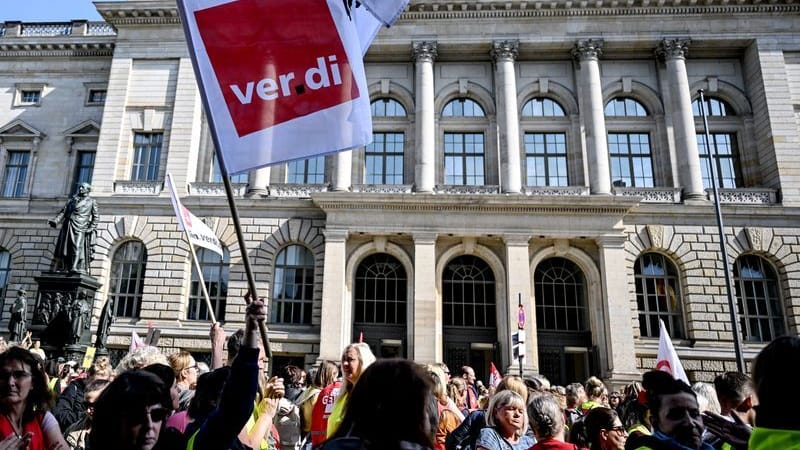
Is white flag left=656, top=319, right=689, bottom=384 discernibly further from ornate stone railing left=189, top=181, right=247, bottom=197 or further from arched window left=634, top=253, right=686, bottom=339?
ornate stone railing left=189, top=181, right=247, bottom=197

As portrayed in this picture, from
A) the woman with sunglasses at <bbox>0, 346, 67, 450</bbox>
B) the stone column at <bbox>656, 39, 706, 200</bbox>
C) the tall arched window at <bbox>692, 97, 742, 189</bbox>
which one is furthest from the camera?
the tall arched window at <bbox>692, 97, 742, 189</bbox>

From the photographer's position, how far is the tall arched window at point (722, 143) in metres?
24.3

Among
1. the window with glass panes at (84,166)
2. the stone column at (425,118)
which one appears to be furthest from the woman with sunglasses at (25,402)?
the window with glass panes at (84,166)

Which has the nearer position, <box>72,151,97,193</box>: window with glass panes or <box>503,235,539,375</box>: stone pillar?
<box>503,235,539,375</box>: stone pillar

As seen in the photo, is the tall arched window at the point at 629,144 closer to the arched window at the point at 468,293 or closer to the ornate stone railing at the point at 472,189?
the ornate stone railing at the point at 472,189

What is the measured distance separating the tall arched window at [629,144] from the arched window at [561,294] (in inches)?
189

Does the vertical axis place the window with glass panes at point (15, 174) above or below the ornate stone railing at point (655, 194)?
above

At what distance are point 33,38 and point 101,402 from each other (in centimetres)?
3429

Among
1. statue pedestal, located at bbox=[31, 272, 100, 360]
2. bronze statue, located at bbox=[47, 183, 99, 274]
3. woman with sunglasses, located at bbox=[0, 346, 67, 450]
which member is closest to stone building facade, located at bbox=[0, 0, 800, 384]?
statue pedestal, located at bbox=[31, 272, 100, 360]

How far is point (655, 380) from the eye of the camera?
370cm

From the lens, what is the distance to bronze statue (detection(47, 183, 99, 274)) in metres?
15.1

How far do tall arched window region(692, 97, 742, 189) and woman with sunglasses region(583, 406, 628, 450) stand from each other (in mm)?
22895

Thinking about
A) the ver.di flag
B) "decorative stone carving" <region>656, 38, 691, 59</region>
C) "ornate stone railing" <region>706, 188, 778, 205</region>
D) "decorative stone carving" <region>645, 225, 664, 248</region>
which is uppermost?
"decorative stone carving" <region>656, 38, 691, 59</region>

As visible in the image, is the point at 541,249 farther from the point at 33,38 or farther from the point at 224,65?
the point at 33,38
